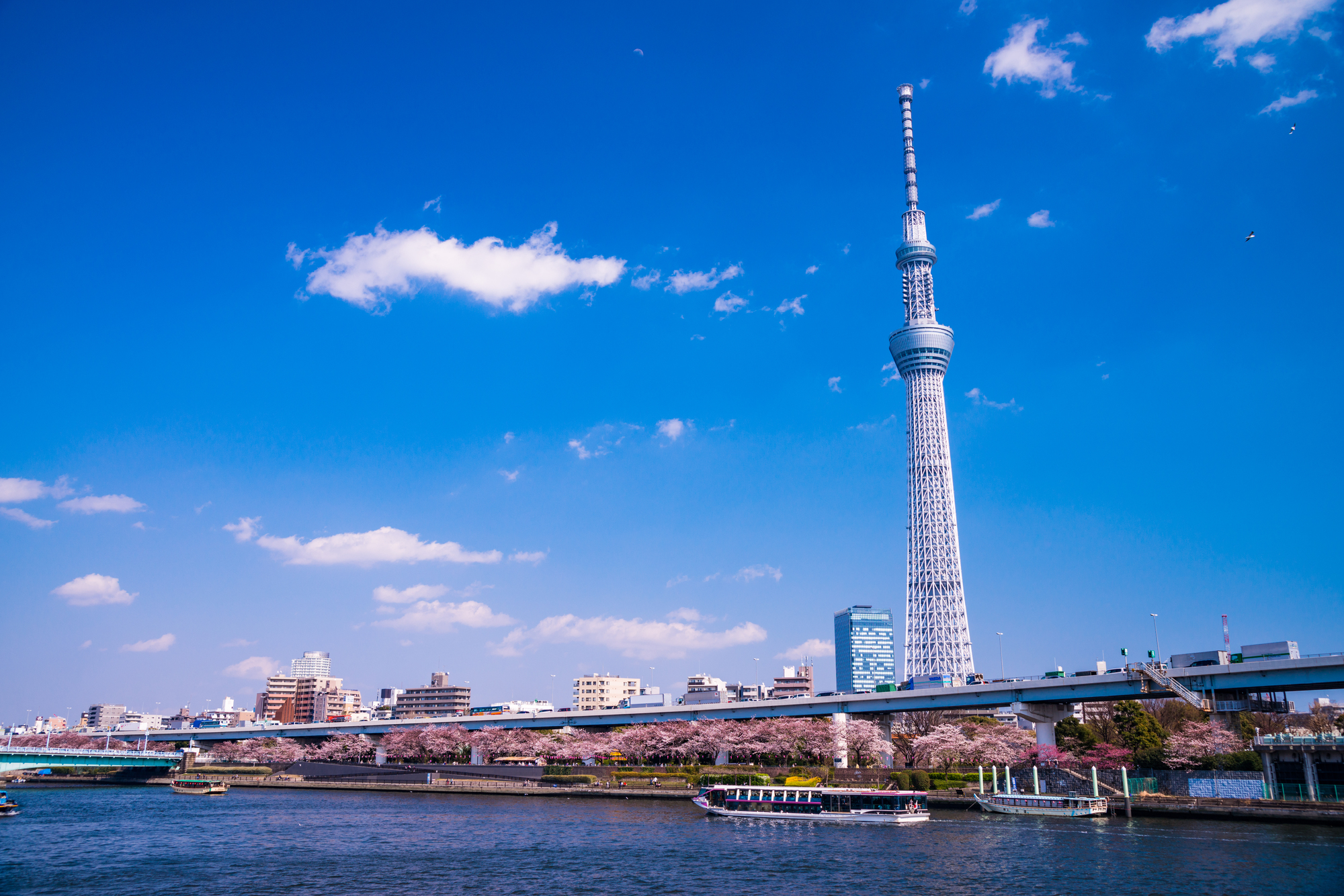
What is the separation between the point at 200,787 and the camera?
336 ft

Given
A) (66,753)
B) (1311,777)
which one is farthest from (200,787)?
(1311,777)

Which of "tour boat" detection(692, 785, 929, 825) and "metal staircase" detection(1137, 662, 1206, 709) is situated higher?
"metal staircase" detection(1137, 662, 1206, 709)

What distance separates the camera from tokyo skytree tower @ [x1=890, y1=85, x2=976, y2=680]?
5940 inches

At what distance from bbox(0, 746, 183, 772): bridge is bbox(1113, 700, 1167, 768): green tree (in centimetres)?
12376

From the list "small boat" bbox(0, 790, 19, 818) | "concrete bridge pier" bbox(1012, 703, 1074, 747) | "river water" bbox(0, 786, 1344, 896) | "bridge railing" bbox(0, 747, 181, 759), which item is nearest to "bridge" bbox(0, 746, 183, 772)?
"bridge railing" bbox(0, 747, 181, 759)

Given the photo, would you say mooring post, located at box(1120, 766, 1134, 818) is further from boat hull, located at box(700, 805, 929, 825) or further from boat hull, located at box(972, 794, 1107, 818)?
boat hull, located at box(700, 805, 929, 825)

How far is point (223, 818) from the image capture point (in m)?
71.1

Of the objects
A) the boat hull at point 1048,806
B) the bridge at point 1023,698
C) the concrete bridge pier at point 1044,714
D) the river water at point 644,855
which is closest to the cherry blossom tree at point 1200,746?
the bridge at point 1023,698

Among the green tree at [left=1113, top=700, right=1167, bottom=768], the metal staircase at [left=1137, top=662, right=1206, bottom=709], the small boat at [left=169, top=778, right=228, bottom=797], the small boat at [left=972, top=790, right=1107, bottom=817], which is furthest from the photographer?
the small boat at [left=169, top=778, right=228, bottom=797]

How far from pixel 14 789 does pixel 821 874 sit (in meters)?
112

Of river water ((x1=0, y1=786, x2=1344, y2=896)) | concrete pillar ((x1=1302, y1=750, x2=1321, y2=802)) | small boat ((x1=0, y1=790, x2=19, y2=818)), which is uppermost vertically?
concrete pillar ((x1=1302, y1=750, x2=1321, y2=802))

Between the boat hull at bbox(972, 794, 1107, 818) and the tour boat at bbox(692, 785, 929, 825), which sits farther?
the tour boat at bbox(692, 785, 929, 825)

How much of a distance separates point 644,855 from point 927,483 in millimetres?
119824

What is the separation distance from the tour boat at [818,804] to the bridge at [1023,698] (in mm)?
18756
